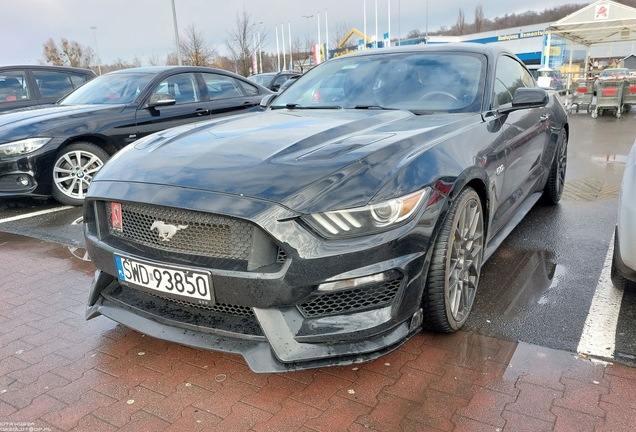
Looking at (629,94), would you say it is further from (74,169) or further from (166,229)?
(166,229)

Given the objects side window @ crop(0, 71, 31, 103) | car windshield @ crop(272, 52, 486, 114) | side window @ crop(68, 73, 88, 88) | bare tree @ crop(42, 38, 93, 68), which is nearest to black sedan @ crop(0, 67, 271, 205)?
car windshield @ crop(272, 52, 486, 114)

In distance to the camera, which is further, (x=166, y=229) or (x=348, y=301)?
(x=166, y=229)

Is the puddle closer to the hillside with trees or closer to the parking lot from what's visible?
the parking lot

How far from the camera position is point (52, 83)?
861 centimetres

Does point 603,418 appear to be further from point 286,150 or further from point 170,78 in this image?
point 170,78

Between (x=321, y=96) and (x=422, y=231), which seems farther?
(x=321, y=96)

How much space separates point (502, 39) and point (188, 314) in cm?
5809

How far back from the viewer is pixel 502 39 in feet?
175

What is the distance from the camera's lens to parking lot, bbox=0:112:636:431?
2115 mm

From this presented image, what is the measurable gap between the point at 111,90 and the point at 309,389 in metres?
5.49

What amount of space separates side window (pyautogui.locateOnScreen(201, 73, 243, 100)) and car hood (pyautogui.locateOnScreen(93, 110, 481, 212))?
13.2 feet

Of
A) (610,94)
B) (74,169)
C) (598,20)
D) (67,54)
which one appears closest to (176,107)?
(74,169)

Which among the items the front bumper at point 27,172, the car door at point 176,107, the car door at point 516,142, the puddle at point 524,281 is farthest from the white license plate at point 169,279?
the car door at point 176,107

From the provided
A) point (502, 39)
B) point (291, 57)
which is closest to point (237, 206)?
point (291, 57)
